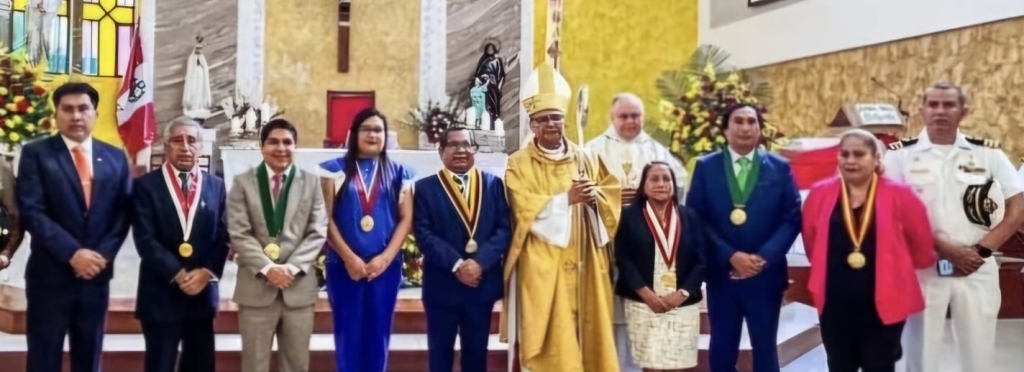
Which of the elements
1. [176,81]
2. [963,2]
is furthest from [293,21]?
[963,2]

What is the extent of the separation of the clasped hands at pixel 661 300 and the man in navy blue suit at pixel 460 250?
0.62 meters

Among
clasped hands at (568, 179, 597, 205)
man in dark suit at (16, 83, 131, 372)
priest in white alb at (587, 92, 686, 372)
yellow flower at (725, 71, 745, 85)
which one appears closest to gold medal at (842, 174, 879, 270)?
priest in white alb at (587, 92, 686, 372)

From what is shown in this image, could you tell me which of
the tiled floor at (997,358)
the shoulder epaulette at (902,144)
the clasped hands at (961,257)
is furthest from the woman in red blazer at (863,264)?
the tiled floor at (997,358)

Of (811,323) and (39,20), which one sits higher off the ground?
(39,20)

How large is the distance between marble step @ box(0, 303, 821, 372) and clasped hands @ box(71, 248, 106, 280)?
1.09 metres

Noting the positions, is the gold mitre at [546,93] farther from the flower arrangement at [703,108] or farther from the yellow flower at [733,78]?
the yellow flower at [733,78]

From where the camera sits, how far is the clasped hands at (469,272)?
12.0ft

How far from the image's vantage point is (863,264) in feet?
11.8

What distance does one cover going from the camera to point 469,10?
812cm

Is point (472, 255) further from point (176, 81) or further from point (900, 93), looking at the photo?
point (176, 81)

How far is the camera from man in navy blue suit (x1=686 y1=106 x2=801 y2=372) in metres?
3.76

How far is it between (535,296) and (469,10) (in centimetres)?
488

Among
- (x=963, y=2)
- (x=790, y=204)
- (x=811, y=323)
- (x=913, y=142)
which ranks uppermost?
(x=963, y=2)

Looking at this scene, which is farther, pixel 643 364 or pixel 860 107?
pixel 860 107
